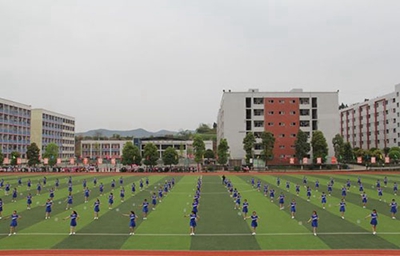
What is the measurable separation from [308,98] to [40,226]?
8856cm

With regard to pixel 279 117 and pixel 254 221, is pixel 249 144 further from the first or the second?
pixel 254 221

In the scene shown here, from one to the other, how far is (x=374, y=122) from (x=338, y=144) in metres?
31.7

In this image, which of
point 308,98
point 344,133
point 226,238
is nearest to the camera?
point 226,238

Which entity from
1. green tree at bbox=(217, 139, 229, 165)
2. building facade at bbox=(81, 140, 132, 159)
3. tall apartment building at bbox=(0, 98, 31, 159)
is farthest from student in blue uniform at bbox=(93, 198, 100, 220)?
building facade at bbox=(81, 140, 132, 159)

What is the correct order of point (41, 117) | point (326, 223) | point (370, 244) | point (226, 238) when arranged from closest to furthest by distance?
point (370, 244) → point (226, 238) → point (326, 223) → point (41, 117)

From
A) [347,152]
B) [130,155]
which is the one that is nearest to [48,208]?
[130,155]

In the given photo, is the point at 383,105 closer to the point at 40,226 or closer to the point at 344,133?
the point at 344,133

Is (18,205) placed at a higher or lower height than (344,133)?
lower

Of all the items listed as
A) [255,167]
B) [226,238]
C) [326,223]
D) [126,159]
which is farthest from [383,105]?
[226,238]

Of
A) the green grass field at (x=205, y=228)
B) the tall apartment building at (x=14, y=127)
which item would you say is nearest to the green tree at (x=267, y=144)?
the green grass field at (x=205, y=228)

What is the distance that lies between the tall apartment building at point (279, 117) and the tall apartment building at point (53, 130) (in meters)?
64.9

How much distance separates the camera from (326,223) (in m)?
26.6

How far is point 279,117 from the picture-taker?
337ft

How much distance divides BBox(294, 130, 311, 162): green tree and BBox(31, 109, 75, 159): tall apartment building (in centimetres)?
8385
